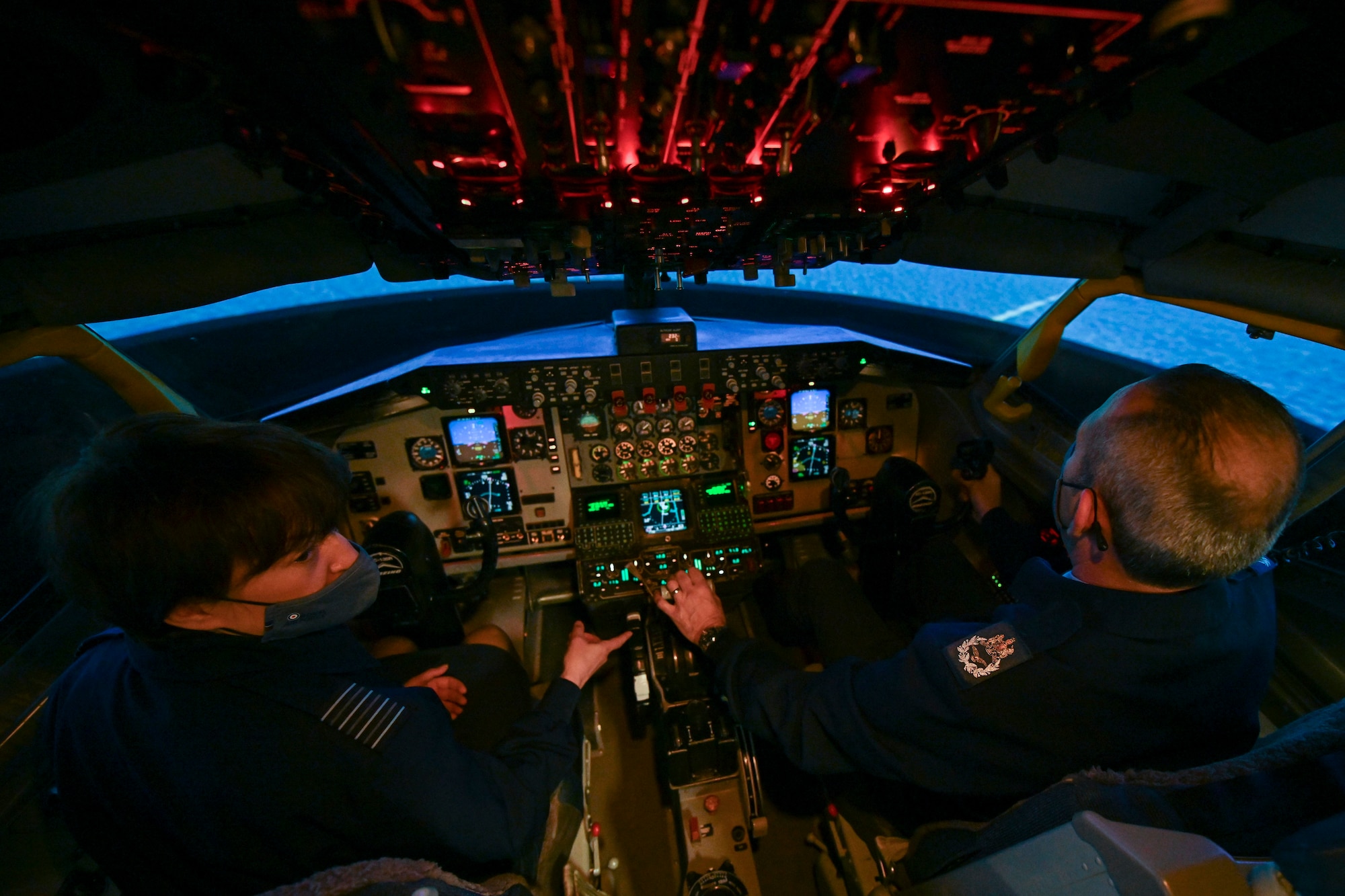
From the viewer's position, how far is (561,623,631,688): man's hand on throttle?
1.64 m

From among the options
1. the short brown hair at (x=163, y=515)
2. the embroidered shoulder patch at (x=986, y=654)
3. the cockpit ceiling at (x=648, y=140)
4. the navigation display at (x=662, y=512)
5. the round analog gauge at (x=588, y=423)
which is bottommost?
the navigation display at (x=662, y=512)

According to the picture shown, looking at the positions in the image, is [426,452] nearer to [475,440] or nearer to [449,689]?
[475,440]

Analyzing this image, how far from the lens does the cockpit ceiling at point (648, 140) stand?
0.78 m

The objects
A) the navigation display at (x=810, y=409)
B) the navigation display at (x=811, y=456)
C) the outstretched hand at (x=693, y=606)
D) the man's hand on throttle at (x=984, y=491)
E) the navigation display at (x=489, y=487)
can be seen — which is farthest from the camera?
the navigation display at (x=811, y=456)

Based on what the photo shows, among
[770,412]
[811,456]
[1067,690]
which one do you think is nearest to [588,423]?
[770,412]

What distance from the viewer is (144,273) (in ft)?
4.88

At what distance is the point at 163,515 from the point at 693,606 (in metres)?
1.41

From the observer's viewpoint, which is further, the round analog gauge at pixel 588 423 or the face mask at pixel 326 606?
the round analog gauge at pixel 588 423

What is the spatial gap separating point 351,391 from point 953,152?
2.38 meters

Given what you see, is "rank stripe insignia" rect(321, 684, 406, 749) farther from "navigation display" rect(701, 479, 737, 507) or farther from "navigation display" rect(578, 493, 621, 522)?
"navigation display" rect(701, 479, 737, 507)

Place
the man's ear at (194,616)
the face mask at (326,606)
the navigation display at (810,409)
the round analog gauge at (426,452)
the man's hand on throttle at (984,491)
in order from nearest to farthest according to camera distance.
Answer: the man's ear at (194,616) → the face mask at (326,606) → the man's hand on throttle at (984,491) → the round analog gauge at (426,452) → the navigation display at (810,409)

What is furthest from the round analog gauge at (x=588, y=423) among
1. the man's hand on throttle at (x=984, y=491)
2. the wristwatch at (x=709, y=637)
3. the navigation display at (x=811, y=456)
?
the man's hand on throttle at (x=984, y=491)

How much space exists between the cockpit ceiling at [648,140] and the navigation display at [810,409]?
863mm

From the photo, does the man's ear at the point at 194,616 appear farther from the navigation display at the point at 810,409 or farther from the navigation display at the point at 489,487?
the navigation display at the point at 810,409
